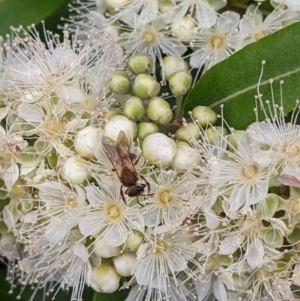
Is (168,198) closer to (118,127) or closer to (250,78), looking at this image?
(118,127)

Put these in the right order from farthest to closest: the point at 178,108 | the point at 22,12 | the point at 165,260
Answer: the point at 22,12 → the point at 178,108 → the point at 165,260

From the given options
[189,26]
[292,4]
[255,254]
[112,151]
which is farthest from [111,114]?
[292,4]

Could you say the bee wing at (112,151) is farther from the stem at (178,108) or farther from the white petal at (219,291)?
the white petal at (219,291)

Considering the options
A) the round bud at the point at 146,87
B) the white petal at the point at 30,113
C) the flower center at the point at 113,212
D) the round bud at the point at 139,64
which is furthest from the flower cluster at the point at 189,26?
the flower center at the point at 113,212

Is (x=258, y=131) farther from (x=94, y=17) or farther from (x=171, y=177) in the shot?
(x=94, y=17)

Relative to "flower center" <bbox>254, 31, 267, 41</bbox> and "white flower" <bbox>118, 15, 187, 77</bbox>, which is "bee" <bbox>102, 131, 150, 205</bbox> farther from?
"flower center" <bbox>254, 31, 267, 41</bbox>

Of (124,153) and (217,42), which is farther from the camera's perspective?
(217,42)

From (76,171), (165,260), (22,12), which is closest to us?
(76,171)

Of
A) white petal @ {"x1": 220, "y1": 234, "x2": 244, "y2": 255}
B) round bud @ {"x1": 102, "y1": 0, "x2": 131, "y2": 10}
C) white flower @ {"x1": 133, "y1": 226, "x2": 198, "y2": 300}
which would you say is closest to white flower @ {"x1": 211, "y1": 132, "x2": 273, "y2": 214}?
white petal @ {"x1": 220, "y1": 234, "x2": 244, "y2": 255}
